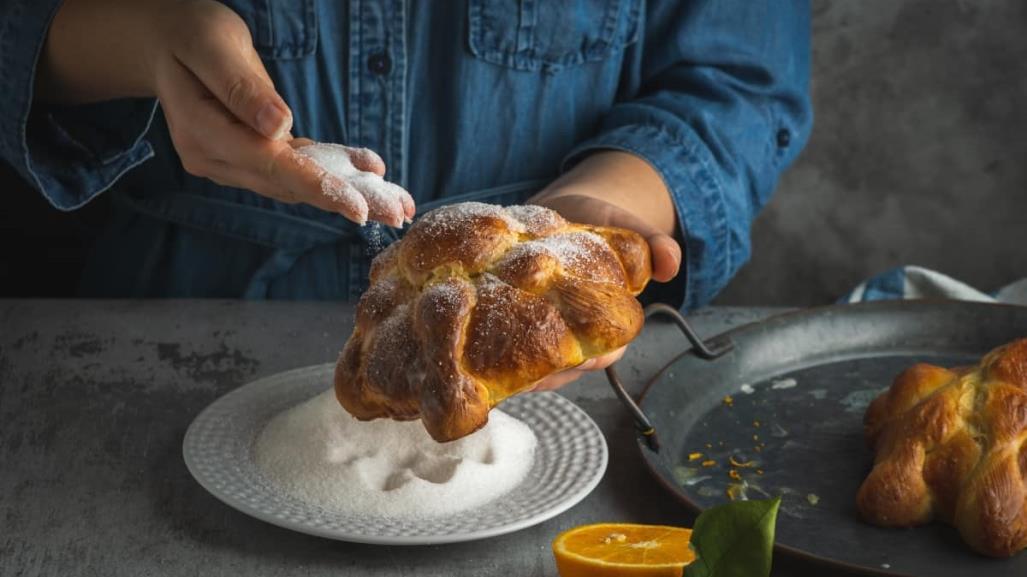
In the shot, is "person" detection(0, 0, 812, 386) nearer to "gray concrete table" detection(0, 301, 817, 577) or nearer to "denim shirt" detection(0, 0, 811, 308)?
"denim shirt" detection(0, 0, 811, 308)

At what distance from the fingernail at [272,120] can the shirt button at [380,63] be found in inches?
20.8

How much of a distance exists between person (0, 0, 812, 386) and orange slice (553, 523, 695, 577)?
56 cm

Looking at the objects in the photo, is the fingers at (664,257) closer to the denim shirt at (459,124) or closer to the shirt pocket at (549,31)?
the denim shirt at (459,124)

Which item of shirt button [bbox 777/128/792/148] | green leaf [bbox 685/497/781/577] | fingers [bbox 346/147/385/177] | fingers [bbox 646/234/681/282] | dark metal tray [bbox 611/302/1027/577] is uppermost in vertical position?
green leaf [bbox 685/497/781/577]

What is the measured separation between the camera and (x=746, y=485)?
114 cm

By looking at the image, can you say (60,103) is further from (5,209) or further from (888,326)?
(888,326)

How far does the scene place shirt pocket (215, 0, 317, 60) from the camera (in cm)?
157

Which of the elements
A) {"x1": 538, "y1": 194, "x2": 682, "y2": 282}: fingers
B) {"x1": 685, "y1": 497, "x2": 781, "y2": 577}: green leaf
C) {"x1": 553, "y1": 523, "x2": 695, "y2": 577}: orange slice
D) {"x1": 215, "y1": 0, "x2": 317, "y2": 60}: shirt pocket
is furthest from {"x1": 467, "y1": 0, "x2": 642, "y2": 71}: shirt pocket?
{"x1": 685, "y1": 497, "x2": 781, "y2": 577}: green leaf

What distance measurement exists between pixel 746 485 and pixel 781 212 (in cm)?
145

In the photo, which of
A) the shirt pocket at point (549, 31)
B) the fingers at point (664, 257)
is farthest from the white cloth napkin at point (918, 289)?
the fingers at point (664, 257)

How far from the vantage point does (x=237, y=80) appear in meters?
1.11

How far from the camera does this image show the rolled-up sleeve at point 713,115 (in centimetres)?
161

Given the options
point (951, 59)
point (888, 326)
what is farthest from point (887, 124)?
point (888, 326)

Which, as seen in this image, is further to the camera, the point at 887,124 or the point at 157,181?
the point at 887,124
